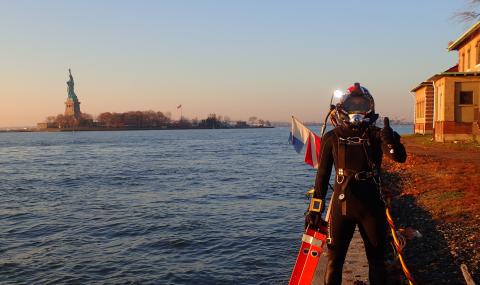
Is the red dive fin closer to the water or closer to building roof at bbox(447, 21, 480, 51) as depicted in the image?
the water

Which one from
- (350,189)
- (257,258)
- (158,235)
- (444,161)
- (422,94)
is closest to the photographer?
(350,189)

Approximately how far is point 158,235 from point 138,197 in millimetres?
8590

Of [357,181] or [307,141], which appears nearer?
[357,181]

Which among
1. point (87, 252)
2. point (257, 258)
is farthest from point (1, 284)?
point (257, 258)

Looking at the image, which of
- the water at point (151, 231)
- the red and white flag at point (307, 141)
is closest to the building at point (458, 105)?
the water at point (151, 231)

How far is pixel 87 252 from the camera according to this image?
40.9ft

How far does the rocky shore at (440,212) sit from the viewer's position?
25.6 ft

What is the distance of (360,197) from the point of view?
5227 millimetres

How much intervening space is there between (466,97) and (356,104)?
3003 centimetres

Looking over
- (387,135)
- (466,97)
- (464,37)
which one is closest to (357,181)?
(387,135)

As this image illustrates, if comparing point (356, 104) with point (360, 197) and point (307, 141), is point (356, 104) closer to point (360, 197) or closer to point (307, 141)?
point (360, 197)


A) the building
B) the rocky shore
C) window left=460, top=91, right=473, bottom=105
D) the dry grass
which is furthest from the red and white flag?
window left=460, top=91, right=473, bottom=105

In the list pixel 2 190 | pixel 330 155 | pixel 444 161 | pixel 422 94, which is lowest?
pixel 2 190

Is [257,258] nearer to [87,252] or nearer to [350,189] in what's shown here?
[87,252]
